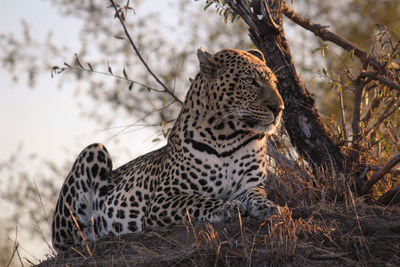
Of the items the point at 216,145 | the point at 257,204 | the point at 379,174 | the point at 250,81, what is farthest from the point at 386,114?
the point at 257,204

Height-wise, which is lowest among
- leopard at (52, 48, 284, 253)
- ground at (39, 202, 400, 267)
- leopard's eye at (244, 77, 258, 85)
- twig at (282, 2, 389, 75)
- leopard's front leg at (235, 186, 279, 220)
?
ground at (39, 202, 400, 267)

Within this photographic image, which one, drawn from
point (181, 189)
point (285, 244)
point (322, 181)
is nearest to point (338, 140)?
point (322, 181)

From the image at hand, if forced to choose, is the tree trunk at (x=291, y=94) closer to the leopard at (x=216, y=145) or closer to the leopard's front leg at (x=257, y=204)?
the leopard at (x=216, y=145)

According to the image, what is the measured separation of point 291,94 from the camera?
8.52 m

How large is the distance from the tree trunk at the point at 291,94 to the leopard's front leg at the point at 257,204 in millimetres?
1686

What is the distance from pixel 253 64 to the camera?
23.4 ft

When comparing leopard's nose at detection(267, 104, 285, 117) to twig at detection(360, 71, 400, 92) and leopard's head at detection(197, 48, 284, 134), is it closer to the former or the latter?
leopard's head at detection(197, 48, 284, 134)

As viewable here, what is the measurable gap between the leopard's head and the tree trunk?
4.77 feet

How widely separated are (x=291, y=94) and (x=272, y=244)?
367cm

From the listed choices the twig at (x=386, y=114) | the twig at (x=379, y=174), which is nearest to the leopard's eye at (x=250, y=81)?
the twig at (x=379, y=174)

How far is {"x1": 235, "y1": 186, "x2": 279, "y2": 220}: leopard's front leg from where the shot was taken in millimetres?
6137

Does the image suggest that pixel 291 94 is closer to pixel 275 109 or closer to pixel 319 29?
pixel 319 29

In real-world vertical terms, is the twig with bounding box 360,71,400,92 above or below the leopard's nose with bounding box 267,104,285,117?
above

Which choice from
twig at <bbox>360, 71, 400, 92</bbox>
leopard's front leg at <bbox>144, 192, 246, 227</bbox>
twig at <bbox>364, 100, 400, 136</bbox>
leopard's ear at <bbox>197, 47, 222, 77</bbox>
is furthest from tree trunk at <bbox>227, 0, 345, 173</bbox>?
leopard's front leg at <bbox>144, 192, 246, 227</bbox>
